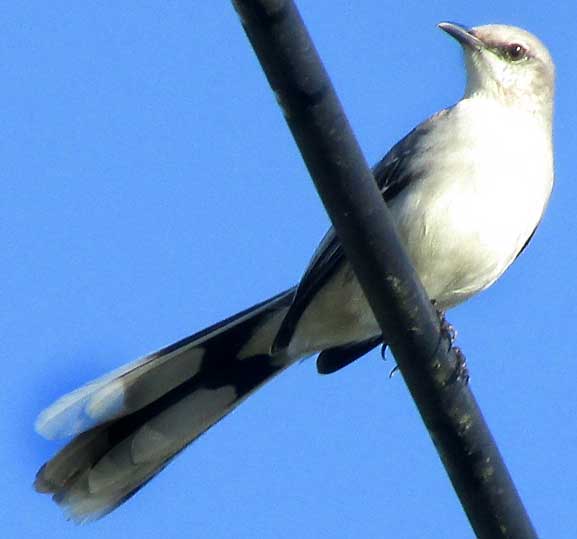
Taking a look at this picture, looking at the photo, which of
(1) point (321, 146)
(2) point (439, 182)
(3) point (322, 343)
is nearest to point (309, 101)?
(1) point (321, 146)

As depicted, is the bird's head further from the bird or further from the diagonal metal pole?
the diagonal metal pole

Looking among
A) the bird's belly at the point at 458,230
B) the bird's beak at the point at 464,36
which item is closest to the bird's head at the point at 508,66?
the bird's beak at the point at 464,36

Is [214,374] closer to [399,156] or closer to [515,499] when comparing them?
[399,156]

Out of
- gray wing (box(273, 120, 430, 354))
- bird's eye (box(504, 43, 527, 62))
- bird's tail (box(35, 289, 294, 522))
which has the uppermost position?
bird's eye (box(504, 43, 527, 62))

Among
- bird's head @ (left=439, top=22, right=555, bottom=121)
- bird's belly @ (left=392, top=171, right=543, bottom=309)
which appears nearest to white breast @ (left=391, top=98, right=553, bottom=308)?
bird's belly @ (left=392, top=171, right=543, bottom=309)

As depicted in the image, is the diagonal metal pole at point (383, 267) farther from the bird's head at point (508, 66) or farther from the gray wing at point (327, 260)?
the bird's head at point (508, 66)

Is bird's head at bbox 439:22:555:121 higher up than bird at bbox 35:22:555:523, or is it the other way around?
bird's head at bbox 439:22:555:121

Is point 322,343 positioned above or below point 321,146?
below
